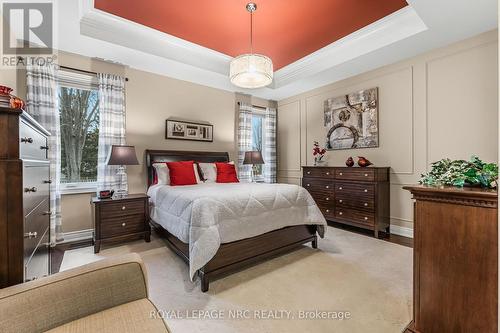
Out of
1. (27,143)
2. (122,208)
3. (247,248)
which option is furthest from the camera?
(122,208)

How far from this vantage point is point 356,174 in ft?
12.3

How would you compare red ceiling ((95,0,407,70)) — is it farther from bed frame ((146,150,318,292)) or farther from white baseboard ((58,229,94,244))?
white baseboard ((58,229,94,244))

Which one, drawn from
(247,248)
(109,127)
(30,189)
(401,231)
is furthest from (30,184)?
(401,231)

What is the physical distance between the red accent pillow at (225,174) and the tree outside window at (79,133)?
6.51ft

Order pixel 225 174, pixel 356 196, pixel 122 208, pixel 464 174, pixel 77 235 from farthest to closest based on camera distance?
pixel 225 174, pixel 356 196, pixel 77 235, pixel 122 208, pixel 464 174

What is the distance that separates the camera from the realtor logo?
8.48 feet

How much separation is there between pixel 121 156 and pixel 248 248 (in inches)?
88.6

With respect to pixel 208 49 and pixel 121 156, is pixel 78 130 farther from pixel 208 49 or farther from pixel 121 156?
pixel 208 49

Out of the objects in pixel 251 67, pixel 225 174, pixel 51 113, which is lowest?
pixel 225 174

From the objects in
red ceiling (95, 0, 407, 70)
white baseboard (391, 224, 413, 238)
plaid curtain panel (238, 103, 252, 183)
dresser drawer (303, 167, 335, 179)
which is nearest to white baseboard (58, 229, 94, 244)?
plaid curtain panel (238, 103, 252, 183)

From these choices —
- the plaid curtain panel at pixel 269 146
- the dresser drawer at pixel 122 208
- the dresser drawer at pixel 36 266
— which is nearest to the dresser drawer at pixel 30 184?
the dresser drawer at pixel 36 266

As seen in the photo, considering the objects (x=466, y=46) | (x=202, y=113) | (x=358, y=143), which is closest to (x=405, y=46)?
(x=466, y=46)

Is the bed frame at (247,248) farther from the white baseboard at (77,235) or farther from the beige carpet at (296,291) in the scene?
the white baseboard at (77,235)

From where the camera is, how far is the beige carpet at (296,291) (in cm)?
167
